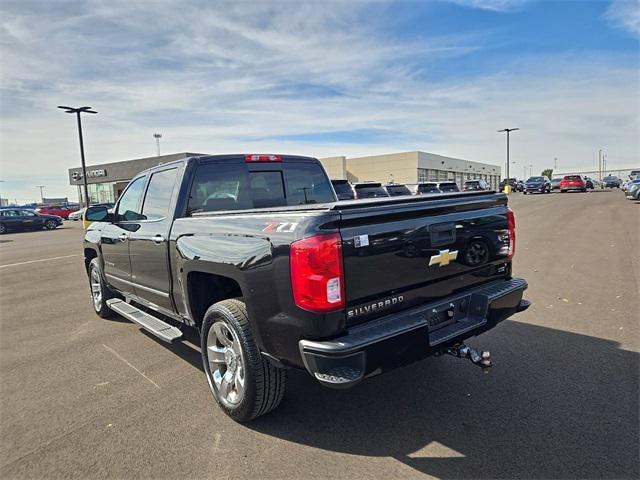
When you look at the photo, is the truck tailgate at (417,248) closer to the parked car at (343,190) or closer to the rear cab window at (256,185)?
the rear cab window at (256,185)

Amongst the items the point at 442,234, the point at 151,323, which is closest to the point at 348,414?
the point at 442,234

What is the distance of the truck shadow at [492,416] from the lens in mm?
2646

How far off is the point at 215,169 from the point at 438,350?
261 cm

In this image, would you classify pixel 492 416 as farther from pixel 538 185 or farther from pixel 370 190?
pixel 538 185

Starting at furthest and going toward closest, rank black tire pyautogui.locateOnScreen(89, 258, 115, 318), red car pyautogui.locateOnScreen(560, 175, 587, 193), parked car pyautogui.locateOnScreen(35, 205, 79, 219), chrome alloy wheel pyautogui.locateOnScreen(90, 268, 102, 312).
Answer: red car pyautogui.locateOnScreen(560, 175, 587, 193)
parked car pyautogui.locateOnScreen(35, 205, 79, 219)
chrome alloy wheel pyautogui.locateOnScreen(90, 268, 102, 312)
black tire pyautogui.locateOnScreen(89, 258, 115, 318)

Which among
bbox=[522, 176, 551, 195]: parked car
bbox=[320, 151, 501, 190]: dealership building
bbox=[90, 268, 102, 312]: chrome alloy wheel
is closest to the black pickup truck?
bbox=[90, 268, 102, 312]: chrome alloy wheel

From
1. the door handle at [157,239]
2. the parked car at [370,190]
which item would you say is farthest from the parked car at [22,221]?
the door handle at [157,239]

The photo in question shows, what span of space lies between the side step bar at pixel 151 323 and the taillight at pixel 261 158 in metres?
1.81

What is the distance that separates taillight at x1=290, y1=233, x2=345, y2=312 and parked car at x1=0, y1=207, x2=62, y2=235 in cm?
3132

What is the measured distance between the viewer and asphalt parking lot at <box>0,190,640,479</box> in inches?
106

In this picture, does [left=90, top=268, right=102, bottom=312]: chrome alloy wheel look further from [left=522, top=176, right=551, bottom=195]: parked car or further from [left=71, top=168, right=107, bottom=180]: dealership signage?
[left=71, top=168, right=107, bottom=180]: dealership signage

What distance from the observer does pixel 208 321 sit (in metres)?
3.38

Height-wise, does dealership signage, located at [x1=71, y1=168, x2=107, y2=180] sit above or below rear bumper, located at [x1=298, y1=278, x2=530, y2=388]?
above

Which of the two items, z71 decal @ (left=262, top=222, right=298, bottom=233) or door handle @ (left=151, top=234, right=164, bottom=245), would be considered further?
door handle @ (left=151, top=234, right=164, bottom=245)
